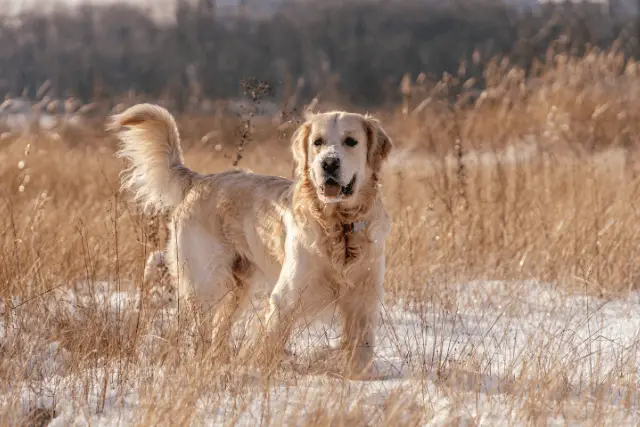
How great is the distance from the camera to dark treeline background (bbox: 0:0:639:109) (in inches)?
867

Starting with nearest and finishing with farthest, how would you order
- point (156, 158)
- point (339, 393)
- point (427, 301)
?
point (339, 393), point (427, 301), point (156, 158)

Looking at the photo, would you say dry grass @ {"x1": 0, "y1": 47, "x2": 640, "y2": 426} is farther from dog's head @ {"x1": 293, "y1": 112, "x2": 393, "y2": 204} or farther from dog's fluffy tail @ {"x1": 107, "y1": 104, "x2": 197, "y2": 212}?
dog's head @ {"x1": 293, "y1": 112, "x2": 393, "y2": 204}

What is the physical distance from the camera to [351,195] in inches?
141

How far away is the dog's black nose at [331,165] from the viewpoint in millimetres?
3482

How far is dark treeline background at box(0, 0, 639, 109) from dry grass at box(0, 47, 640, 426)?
12039mm

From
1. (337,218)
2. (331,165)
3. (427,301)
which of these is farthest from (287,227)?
(427,301)

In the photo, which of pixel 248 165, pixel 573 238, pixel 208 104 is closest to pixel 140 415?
pixel 573 238

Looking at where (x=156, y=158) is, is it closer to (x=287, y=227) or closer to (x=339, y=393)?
(x=287, y=227)

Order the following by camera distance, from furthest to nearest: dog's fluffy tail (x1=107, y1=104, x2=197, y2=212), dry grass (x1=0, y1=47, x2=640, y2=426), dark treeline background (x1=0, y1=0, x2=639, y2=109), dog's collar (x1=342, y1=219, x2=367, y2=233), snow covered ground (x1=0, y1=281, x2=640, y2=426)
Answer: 1. dark treeline background (x1=0, y1=0, x2=639, y2=109)
2. dog's fluffy tail (x1=107, y1=104, x2=197, y2=212)
3. dog's collar (x1=342, y1=219, x2=367, y2=233)
4. dry grass (x1=0, y1=47, x2=640, y2=426)
5. snow covered ground (x1=0, y1=281, x2=640, y2=426)

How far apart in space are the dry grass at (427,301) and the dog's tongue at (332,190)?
611 millimetres

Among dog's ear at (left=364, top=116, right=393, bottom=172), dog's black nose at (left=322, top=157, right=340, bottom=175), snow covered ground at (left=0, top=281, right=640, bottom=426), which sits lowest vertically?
snow covered ground at (left=0, top=281, right=640, bottom=426)

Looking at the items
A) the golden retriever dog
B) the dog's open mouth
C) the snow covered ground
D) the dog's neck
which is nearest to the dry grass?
the snow covered ground

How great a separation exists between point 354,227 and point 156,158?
146 centimetres

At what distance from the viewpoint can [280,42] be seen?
29.1m
